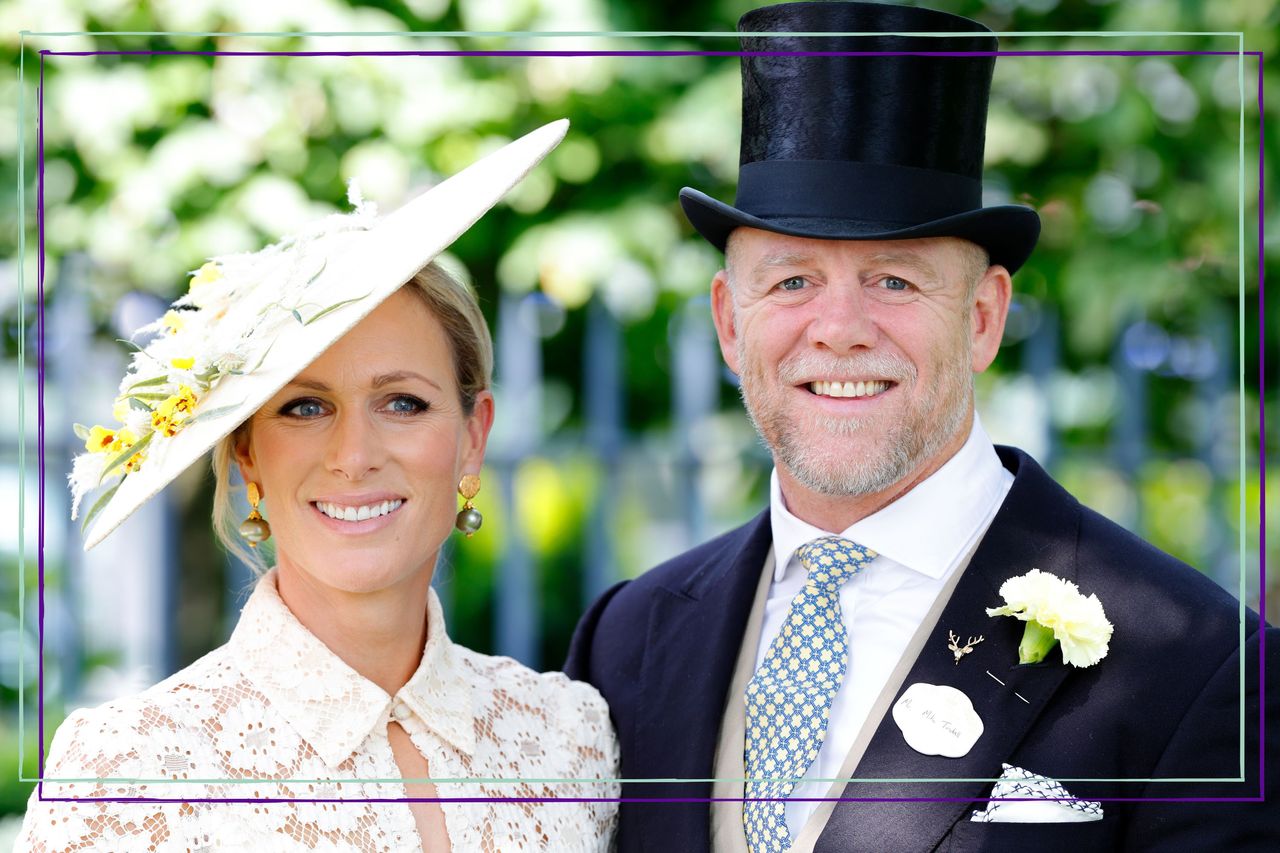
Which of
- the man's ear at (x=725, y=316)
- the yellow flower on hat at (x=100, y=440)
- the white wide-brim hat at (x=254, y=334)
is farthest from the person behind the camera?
the man's ear at (x=725, y=316)

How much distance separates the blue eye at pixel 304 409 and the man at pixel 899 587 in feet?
2.77

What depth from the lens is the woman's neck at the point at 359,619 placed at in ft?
8.05

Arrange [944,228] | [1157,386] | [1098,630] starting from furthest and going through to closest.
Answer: [1157,386] → [944,228] → [1098,630]

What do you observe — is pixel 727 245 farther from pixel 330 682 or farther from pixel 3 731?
pixel 3 731

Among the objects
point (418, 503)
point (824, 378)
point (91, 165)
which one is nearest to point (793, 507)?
point (824, 378)

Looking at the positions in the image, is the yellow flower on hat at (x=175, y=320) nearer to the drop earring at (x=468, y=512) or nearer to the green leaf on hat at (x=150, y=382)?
the green leaf on hat at (x=150, y=382)

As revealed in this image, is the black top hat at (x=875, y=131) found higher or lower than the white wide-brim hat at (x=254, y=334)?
higher

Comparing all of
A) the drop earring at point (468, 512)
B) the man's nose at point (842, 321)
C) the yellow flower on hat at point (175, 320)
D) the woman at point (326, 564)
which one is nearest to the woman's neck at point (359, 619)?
the woman at point (326, 564)

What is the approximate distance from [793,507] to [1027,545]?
1.52 ft

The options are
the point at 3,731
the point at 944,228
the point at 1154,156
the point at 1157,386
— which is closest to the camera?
the point at 944,228

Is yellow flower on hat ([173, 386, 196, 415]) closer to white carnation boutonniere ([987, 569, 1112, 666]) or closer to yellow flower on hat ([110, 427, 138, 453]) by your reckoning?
yellow flower on hat ([110, 427, 138, 453])

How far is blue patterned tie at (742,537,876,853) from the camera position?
8.20ft

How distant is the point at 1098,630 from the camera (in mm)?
2373

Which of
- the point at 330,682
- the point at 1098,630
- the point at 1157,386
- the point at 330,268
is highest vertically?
the point at 330,268
